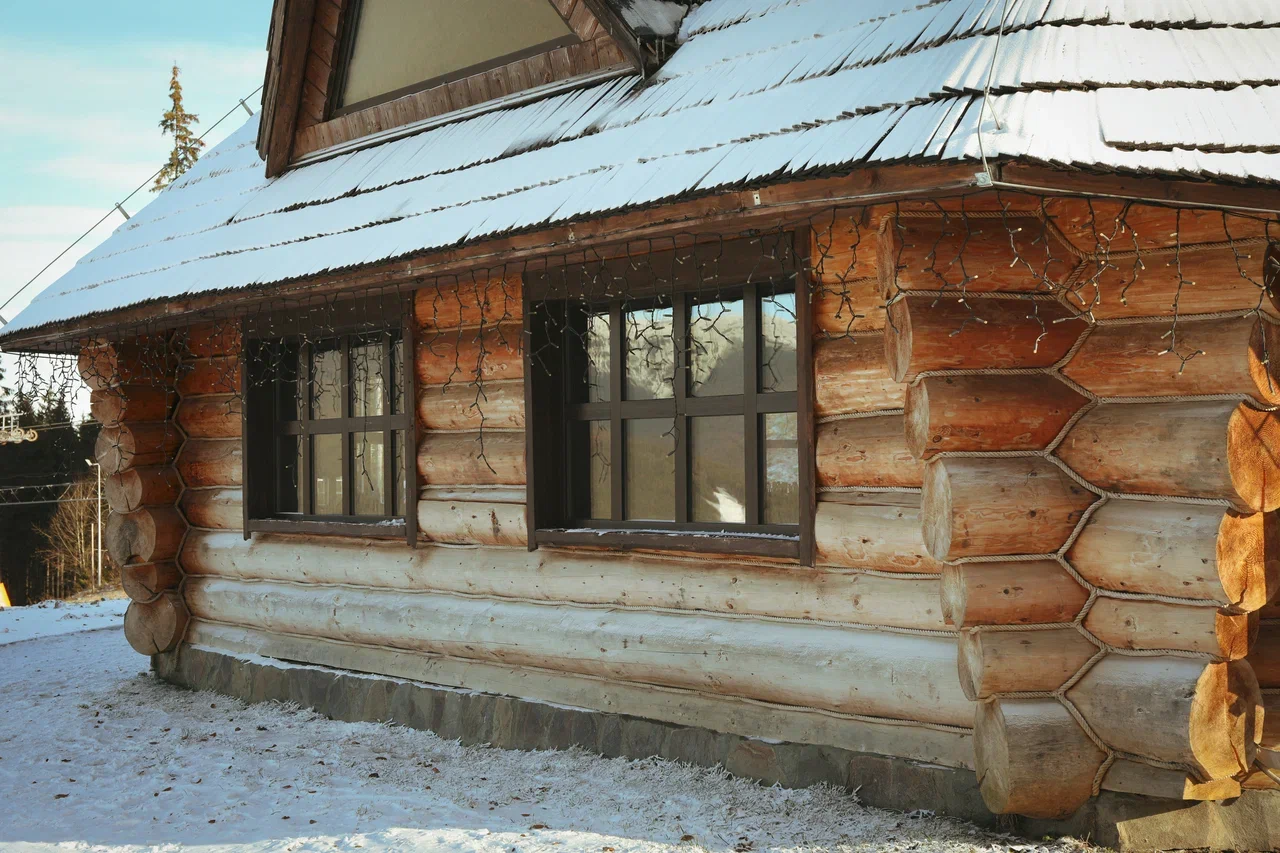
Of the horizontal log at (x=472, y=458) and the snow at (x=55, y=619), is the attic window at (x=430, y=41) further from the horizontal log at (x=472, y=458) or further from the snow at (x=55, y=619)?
the snow at (x=55, y=619)

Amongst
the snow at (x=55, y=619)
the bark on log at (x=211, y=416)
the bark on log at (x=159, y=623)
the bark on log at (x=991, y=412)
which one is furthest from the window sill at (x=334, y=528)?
the snow at (x=55, y=619)

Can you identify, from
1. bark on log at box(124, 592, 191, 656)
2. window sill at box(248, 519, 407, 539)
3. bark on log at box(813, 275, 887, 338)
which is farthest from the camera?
bark on log at box(124, 592, 191, 656)

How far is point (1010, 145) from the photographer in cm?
368

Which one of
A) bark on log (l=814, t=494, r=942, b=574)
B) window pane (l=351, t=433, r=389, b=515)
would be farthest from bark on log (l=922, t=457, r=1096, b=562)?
window pane (l=351, t=433, r=389, b=515)

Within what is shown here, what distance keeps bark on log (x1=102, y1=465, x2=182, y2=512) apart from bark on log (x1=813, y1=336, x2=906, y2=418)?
20.3 feet

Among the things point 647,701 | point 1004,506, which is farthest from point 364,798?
point 1004,506

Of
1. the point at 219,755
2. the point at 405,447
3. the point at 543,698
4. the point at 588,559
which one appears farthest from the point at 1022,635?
the point at 219,755

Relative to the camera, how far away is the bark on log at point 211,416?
8.70m

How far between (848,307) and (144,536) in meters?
6.53

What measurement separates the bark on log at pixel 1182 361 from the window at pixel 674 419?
132cm

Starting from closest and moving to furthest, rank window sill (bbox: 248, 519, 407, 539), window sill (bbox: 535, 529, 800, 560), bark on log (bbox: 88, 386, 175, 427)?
1. window sill (bbox: 535, 529, 800, 560)
2. window sill (bbox: 248, 519, 407, 539)
3. bark on log (bbox: 88, 386, 175, 427)

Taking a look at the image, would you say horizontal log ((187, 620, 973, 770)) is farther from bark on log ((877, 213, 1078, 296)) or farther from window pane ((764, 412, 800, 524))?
bark on log ((877, 213, 1078, 296))

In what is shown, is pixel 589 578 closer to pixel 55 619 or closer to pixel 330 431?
pixel 330 431

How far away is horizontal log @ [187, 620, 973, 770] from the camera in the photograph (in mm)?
4977
